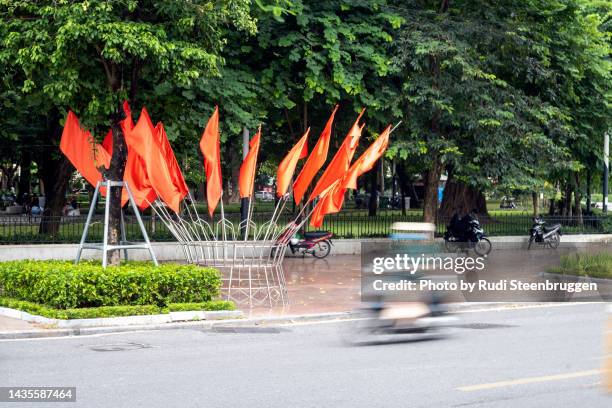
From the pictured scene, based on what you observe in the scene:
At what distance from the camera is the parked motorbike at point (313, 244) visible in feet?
94.5

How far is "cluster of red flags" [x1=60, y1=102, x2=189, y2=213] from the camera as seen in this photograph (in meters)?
17.8

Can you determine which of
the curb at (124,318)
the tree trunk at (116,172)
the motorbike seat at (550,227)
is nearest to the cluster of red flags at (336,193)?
the curb at (124,318)

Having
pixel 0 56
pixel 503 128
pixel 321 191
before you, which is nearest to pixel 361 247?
pixel 503 128

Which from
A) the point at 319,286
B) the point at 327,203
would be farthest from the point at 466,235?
the point at 327,203

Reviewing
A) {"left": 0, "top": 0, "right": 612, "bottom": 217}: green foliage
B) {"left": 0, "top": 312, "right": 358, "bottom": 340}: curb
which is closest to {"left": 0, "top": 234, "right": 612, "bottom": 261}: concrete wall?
{"left": 0, "top": 0, "right": 612, "bottom": 217}: green foliage

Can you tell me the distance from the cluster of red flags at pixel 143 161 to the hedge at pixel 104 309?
2.33 meters

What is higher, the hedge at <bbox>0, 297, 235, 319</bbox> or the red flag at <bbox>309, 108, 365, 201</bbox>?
the red flag at <bbox>309, 108, 365, 201</bbox>

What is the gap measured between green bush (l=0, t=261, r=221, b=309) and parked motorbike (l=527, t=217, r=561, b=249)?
20.4 metres

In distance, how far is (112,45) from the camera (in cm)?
1777

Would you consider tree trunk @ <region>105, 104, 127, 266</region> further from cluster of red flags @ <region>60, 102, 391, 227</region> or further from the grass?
the grass

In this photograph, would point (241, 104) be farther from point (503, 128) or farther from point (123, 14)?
point (503, 128)

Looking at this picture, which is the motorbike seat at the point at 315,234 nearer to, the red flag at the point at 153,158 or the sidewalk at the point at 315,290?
the sidewalk at the point at 315,290

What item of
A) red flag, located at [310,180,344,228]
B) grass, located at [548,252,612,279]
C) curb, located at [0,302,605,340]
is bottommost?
curb, located at [0,302,605,340]

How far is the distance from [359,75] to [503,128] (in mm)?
5650
